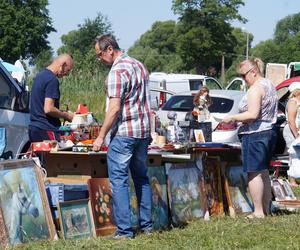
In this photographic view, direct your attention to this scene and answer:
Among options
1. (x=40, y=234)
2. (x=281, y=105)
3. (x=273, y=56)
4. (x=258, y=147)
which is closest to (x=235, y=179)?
(x=258, y=147)

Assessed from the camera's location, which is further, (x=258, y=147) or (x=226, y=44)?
(x=226, y=44)

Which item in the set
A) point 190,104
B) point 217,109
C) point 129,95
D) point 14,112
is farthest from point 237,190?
point 190,104

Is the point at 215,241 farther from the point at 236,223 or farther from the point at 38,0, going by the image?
the point at 38,0

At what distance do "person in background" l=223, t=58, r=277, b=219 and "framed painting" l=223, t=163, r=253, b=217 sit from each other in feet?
1.39

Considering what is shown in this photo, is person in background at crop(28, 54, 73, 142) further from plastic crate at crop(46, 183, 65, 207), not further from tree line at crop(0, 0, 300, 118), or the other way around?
tree line at crop(0, 0, 300, 118)

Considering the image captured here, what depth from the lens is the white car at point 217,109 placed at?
1156 centimetres

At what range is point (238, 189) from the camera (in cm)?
851

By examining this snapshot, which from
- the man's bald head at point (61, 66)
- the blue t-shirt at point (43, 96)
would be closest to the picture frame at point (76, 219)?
the blue t-shirt at point (43, 96)

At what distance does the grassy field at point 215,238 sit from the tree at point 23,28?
2096 inches

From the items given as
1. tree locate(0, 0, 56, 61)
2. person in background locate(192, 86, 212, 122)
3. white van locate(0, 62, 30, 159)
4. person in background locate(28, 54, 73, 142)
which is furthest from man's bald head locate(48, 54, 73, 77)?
tree locate(0, 0, 56, 61)

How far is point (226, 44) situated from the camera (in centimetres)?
6262

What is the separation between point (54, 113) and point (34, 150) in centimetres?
67

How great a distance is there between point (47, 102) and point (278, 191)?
A: 10.8 ft

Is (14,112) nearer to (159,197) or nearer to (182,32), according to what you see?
(159,197)
